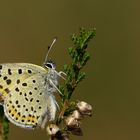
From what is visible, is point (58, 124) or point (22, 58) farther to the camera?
point (22, 58)

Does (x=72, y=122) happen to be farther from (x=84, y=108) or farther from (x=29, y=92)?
(x=29, y=92)

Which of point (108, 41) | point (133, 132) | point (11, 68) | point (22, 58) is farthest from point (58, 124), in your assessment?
point (108, 41)

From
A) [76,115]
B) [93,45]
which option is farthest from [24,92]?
[93,45]

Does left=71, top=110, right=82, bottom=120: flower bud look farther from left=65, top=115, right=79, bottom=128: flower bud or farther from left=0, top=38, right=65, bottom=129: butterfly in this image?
left=0, top=38, right=65, bottom=129: butterfly

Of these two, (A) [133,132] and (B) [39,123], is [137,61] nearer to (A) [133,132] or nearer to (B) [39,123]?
(A) [133,132]

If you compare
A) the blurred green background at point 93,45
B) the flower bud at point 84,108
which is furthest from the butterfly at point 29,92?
the blurred green background at point 93,45

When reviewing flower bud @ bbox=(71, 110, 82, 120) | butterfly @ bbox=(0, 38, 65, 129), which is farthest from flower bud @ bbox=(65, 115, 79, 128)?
butterfly @ bbox=(0, 38, 65, 129)

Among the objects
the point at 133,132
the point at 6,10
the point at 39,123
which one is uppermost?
the point at 39,123
